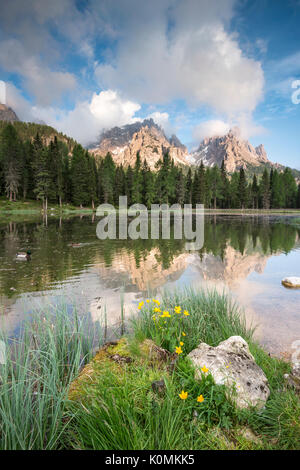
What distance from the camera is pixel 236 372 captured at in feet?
9.96

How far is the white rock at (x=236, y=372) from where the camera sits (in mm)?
2756

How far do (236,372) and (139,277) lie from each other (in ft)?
22.6

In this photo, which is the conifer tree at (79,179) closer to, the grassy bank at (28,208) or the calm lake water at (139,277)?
the grassy bank at (28,208)

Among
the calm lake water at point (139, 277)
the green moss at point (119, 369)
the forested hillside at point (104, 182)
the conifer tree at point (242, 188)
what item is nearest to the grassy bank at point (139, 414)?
the green moss at point (119, 369)

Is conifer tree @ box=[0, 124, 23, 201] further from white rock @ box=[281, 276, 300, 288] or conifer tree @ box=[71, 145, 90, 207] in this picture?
white rock @ box=[281, 276, 300, 288]

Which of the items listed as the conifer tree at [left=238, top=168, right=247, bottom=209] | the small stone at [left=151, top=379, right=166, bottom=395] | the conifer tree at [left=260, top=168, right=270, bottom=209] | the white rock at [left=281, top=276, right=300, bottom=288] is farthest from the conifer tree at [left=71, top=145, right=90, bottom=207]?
the small stone at [left=151, top=379, right=166, bottom=395]

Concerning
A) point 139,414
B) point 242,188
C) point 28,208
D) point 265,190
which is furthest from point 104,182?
point 139,414

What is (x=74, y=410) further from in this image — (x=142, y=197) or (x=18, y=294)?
(x=142, y=197)

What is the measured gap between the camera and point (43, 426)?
2508 mm

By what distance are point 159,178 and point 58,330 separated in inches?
2827

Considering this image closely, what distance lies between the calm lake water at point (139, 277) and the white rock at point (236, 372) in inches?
73.3

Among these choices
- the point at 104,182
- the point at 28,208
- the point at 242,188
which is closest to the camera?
the point at 28,208

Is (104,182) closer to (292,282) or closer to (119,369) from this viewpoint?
(292,282)

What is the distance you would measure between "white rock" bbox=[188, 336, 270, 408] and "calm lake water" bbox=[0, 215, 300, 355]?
6.11 ft
